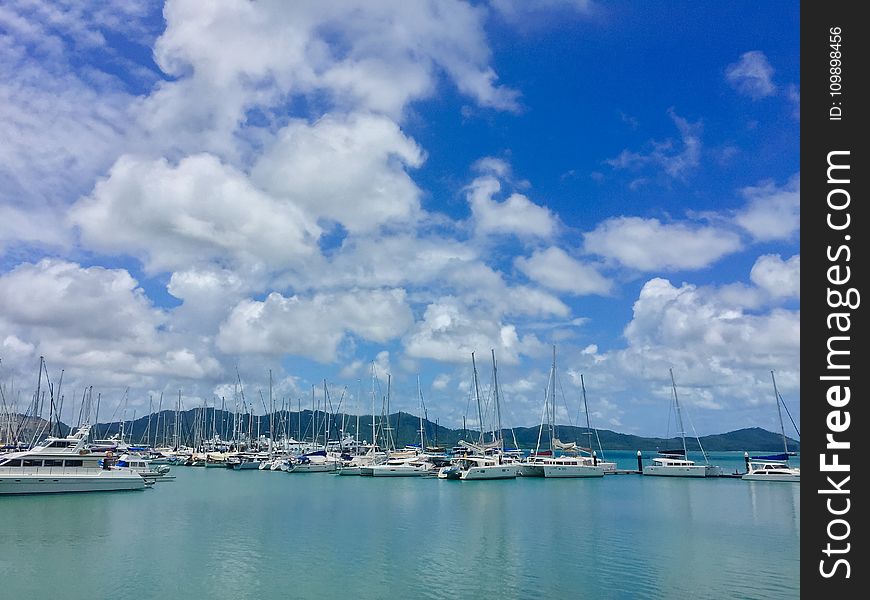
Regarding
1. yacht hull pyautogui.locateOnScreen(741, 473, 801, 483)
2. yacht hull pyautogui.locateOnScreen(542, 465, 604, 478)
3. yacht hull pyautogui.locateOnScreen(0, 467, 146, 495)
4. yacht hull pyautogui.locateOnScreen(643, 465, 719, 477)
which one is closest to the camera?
yacht hull pyautogui.locateOnScreen(0, 467, 146, 495)

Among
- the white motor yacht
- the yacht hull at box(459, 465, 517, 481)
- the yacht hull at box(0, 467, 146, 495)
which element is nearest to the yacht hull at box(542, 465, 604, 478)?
the yacht hull at box(459, 465, 517, 481)

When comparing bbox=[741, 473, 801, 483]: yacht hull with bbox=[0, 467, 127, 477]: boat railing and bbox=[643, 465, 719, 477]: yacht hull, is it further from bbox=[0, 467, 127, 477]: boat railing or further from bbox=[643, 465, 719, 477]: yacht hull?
bbox=[0, 467, 127, 477]: boat railing

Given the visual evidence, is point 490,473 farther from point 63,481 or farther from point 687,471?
point 63,481

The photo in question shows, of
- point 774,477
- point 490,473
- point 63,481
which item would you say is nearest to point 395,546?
point 63,481

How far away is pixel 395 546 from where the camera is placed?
39.5 m

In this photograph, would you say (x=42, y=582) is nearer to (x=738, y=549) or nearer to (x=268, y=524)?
(x=268, y=524)

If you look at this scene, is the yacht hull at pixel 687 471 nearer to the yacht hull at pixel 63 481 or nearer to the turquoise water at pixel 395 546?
the turquoise water at pixel 395 546

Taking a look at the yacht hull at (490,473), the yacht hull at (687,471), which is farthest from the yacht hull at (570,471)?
the yacht hull at (687,471)

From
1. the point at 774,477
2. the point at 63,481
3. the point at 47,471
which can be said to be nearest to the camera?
the point at 47,471

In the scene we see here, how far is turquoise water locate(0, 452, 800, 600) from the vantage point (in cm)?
2905

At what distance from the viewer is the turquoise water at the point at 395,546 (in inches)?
1144

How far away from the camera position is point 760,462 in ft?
373
